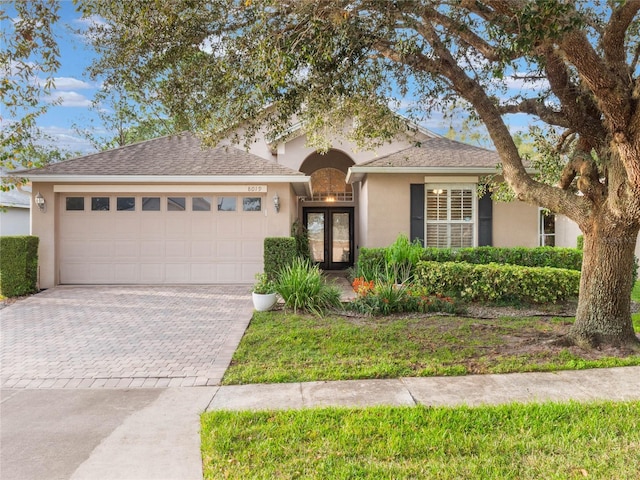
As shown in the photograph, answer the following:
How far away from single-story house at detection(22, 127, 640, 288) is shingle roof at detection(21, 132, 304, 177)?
0.03 metres

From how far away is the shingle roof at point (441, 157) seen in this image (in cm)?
1212

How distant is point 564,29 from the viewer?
4.46 metres

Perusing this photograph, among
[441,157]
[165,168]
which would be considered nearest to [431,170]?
[441,157]

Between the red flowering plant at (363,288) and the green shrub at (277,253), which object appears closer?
the red flowering plant at (363,288)

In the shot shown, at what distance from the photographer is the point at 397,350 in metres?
5.92

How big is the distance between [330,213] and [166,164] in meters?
7.21

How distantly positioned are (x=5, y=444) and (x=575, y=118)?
26.3 feet

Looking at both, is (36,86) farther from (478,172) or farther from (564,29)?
(478,172)

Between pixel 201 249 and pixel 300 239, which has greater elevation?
pixel 300 239

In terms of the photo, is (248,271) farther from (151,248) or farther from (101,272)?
(101,272)

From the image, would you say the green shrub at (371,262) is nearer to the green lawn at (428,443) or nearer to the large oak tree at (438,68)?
the large oak tree at (438,68)

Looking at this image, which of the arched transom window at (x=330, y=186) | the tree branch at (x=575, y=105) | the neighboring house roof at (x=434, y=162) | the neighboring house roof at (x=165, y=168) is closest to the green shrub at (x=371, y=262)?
the neighboring house roof at (x=434, y=162)

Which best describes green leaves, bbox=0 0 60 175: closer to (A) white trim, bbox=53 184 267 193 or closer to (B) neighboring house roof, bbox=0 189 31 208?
(A) white trim, bbox=53 184 267 193

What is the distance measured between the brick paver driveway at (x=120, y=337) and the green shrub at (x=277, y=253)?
3.17 ft
